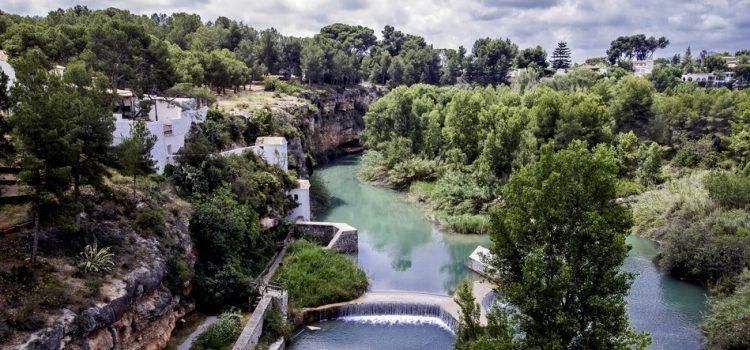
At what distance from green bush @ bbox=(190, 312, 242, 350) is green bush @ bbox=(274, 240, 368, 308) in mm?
4255

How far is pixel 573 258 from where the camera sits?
49.5 feet

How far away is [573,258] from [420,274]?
17.2 m

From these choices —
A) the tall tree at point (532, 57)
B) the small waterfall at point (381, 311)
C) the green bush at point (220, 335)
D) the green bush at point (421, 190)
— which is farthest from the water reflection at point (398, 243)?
the tall tree at point (532, 57)

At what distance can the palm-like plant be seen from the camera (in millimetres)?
18141

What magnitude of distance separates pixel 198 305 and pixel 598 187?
17.7m

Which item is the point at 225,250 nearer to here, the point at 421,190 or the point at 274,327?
the point at 274,327

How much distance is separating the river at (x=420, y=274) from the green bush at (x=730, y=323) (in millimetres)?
1456

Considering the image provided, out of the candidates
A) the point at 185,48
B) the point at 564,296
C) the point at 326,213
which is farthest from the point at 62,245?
the point at 185,48

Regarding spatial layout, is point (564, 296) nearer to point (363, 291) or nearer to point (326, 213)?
point (363, 291)

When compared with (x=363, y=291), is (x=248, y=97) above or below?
above

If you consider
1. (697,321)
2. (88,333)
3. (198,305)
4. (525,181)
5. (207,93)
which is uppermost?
(207,93)

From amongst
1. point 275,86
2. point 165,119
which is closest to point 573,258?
point 165,119

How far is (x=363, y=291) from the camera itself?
2800 cm

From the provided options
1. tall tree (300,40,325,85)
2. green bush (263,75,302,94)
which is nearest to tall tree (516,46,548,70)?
tall tree (300,40,325,85)
